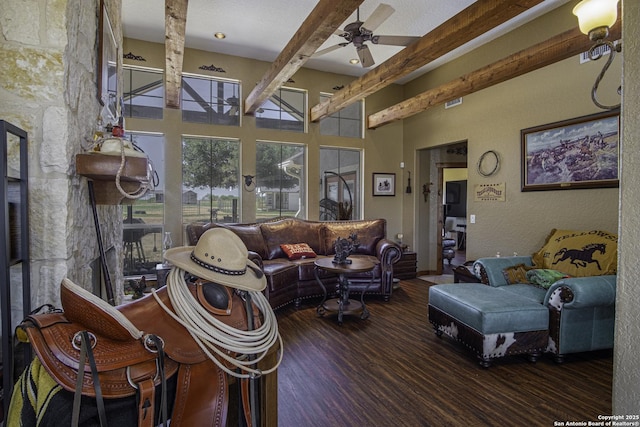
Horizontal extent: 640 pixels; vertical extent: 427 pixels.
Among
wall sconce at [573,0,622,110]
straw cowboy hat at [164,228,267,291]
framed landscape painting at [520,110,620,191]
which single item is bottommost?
straw cowboy hat at [164,228,267,291]

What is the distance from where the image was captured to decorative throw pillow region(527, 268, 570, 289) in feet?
9.54

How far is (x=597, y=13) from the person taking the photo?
173 centimetres

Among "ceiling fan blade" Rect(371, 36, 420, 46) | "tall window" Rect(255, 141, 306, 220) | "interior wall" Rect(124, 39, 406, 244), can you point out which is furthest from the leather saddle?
"tall window" Rect(255, 141, 306, 220)

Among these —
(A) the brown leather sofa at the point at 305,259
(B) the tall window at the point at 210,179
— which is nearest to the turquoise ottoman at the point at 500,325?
(A) the brown leather sofa at the point at 305,259

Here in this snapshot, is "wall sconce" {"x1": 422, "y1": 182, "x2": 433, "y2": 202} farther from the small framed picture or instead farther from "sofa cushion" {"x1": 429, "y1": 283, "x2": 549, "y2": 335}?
"sofa cushion" {"x1": 429, "y1": 283, "x2": 549, "y2": 335}

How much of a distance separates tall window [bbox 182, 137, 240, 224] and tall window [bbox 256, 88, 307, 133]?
650mm

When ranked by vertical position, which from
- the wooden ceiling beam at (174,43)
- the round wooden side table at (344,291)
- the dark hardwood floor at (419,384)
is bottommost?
the dark hardwood floor at (419,384)

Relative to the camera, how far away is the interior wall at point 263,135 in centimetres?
469

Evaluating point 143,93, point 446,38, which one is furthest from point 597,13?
point 143,93

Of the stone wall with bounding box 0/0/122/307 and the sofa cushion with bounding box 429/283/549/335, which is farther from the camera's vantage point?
the sofa cushion with bounding box 429/283/549/335

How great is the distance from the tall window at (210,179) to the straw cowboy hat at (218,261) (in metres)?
4.11

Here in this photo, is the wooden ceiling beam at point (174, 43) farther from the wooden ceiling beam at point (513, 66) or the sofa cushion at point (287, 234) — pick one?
the wooden ceiling beam at point (513, 66)

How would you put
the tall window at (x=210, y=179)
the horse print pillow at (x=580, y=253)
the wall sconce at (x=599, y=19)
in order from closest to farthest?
the wall sconce at (x=599, y=19) → the horse print pillow at (x=580, y=253) → the tall window at (x=210, y=179)

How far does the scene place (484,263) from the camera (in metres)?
3.32
